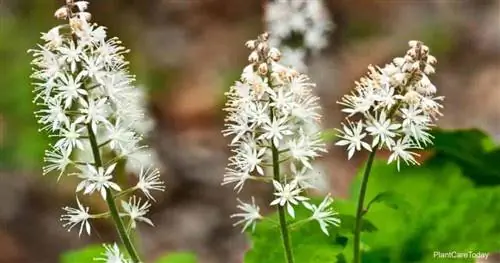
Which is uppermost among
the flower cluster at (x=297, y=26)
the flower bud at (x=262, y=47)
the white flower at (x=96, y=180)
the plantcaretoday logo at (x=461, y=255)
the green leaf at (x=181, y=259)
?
the flower cluster at (x=297, y=26)

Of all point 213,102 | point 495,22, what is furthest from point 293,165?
point 495,22

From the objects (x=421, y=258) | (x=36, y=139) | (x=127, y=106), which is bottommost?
(x=421, y=258)

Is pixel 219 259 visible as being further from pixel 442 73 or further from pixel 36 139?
pixel 442 73

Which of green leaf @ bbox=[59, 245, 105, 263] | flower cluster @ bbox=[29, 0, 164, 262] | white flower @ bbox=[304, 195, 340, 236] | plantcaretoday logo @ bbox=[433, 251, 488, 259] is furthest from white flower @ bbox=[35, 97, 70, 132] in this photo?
plantcaretoday logo @ bbox=[433, 251, 488, 259]

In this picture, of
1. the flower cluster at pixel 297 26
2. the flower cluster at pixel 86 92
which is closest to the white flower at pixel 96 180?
the flower cluster at pixel 86 92

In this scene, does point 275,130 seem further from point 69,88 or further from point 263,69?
point 69,88

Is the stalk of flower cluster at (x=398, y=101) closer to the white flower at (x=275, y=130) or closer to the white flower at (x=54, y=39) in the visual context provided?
the white flower at (x=275, y=130)

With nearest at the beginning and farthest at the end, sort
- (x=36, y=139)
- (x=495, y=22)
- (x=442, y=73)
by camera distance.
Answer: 1. (x=36, y=139)
2. (x=442, y=73)
3. (x=495, y=22)

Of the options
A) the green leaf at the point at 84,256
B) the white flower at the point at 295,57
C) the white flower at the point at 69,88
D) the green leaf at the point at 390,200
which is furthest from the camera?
the white flower at the point at 295,57
